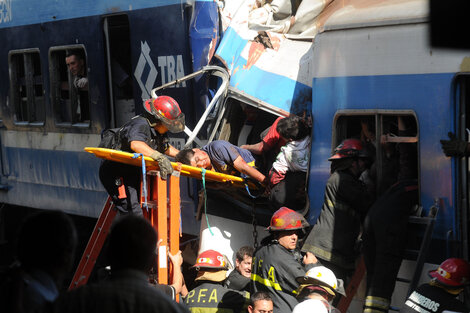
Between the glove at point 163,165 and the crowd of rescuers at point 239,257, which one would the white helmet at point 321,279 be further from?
the glove at point 163,165

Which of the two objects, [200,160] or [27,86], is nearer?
[200,160]

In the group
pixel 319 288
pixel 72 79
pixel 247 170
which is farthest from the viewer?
pixel 72 79

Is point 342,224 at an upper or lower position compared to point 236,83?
lower

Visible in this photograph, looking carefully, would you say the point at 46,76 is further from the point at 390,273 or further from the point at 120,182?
the point at 390,273

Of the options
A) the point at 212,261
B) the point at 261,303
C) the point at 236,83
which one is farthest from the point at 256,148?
the point at 261,303

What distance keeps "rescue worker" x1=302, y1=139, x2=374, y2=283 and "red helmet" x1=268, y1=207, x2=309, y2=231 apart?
156 millimetres

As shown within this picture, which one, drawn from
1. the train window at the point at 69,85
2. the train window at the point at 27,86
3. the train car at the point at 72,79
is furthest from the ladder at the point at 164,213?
the train window at the point at 27,86

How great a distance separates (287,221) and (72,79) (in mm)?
4481

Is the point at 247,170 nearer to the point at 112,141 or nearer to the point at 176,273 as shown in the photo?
the point at 176,273

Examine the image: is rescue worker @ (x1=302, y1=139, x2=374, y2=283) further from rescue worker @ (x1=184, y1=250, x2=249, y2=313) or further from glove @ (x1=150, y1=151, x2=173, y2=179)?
glove @ (x1=150, y1=151, x2=173, y2=179)

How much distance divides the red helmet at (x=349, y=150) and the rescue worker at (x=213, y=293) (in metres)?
1.13

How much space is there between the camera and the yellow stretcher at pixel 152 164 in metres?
5.53

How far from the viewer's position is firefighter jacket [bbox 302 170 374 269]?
5102 mm

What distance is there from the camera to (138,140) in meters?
5.98
